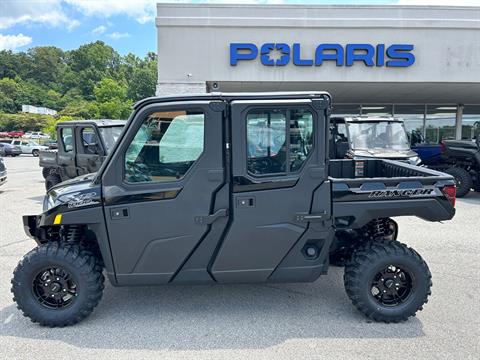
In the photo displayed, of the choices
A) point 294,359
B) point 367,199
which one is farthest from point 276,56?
point 294,359

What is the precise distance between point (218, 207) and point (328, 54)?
1194 centimetres

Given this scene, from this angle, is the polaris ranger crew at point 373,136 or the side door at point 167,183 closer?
the side door at point 167,183

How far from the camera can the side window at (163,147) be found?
10.2 feet

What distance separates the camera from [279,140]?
3131 millimetres

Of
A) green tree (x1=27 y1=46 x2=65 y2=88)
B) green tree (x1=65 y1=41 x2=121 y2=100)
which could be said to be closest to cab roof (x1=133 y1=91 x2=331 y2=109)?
green tree (x1=65 y1=41 x2=121 y2=100)

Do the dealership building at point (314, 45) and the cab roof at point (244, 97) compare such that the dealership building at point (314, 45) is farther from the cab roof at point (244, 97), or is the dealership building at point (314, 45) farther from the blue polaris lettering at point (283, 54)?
the cab roof at point (244, 97)

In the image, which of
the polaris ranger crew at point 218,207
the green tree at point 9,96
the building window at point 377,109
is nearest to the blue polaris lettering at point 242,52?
the building window at point 377,109

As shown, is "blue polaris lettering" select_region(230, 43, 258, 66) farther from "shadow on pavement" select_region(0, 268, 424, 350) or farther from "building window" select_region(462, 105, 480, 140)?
"building window" select_region(462, 105, 480, 140)

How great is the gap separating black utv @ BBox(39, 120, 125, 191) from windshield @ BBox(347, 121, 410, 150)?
5.92 m

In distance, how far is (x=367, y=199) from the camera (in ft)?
10.6

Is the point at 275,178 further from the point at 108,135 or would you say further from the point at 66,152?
the point at 66,152

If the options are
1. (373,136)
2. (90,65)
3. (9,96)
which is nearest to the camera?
(373,136)

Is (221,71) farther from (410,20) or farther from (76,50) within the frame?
(76,50)

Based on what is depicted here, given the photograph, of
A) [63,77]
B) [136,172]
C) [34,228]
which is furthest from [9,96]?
[136,172]
